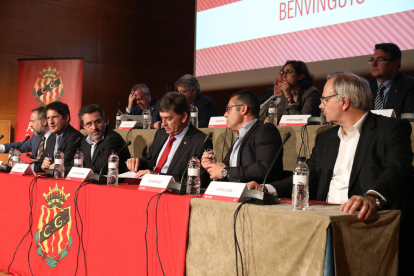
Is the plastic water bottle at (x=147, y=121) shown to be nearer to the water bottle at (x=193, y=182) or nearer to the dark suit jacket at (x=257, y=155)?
the dark suit jacket at (x=257, y=155)

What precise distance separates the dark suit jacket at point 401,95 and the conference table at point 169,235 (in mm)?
1881

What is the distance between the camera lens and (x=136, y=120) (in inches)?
183

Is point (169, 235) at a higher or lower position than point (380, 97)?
lower

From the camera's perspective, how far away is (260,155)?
7.98 ft

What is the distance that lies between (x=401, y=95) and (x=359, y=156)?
162 cm

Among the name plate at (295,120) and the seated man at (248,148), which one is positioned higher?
the name plate at (295,120)

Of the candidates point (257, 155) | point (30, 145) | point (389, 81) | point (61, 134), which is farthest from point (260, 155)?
point (30, 145)

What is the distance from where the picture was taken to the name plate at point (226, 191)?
1.71 meters

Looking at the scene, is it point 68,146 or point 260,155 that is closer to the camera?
point 260,155

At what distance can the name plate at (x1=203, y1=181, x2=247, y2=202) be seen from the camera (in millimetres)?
1710

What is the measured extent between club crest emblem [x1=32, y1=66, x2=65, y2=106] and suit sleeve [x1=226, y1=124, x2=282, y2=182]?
432 cm

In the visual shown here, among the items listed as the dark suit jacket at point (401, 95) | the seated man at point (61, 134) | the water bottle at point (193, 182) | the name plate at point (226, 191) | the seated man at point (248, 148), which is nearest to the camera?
the name plate at point (226, 191)

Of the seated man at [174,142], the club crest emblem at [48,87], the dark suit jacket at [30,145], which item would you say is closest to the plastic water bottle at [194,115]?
the seated man at [174,142]

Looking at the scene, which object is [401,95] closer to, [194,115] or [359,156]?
[359,156]
